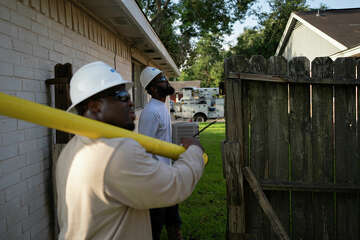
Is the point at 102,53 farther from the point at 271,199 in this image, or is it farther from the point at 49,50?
the point at 271,199

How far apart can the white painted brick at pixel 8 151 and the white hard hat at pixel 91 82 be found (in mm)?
1267

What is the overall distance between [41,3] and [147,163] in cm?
256

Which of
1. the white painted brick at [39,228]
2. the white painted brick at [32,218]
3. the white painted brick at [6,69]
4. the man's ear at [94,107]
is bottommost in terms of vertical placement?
the white painted brick at [39,228]

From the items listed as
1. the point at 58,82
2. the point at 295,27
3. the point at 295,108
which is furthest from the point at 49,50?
the point at 295,27

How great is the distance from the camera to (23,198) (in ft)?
8.62

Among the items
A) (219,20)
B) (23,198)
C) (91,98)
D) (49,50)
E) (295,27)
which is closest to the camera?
(91,98)

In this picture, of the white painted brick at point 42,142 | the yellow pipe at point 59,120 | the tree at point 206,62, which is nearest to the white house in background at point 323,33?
the white painted brick at point 42,142

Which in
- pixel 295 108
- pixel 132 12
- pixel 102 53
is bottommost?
pixel 295 108

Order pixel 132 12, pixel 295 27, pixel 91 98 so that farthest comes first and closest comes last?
pixel 295 27 → pixel 132 12 → pixel 91 98

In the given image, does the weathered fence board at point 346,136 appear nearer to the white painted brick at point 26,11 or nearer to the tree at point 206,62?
the white painted brick at point 26,11

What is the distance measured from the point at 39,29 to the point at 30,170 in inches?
55.9

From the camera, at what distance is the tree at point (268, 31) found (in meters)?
31.1

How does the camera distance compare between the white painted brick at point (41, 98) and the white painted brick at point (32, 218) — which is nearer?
the white painted brick at point (32, 218)

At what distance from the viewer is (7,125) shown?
7.88 ft
